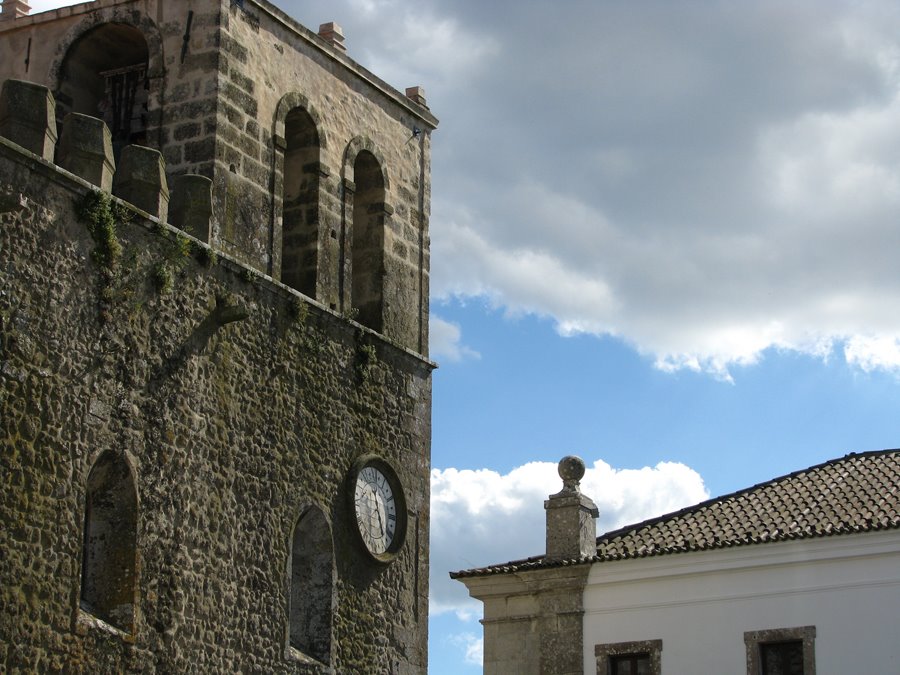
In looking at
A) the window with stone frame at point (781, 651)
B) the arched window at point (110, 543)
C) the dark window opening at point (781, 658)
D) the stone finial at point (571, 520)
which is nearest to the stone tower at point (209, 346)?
the arched window at point (110, 543)

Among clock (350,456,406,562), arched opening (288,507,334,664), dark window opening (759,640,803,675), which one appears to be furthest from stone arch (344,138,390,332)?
dark window opening (759,640,803,675)

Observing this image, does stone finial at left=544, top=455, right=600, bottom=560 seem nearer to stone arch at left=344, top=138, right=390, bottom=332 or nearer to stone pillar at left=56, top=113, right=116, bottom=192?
stone arch at left=344, top=138, right=390, bottom=332

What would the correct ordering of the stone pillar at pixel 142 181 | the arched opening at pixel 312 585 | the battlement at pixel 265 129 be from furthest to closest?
1. the battlement at pixel 265 129
2. the arched opening at pixel 312 585
3. the stone pillar at pixel 142 181

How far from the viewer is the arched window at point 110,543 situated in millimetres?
16234

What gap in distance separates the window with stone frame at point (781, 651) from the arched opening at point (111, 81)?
8708mm

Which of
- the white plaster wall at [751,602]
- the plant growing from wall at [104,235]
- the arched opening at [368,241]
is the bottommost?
the white plaster wall at [751,602]

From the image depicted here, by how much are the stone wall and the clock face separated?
21cm

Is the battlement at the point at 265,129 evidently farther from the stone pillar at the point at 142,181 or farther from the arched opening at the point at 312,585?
the arched opening at the point at 312,585

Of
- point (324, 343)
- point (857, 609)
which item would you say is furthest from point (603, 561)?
point (324, 343)

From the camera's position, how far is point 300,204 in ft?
66.3

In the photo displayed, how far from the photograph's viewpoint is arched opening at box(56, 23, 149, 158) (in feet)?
65.0

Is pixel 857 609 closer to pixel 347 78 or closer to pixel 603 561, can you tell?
pixel 603 561

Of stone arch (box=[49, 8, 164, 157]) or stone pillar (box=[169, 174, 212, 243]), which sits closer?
stone pillar (box=[169, 174, 212, 243])

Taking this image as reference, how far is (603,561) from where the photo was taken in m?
22.3
